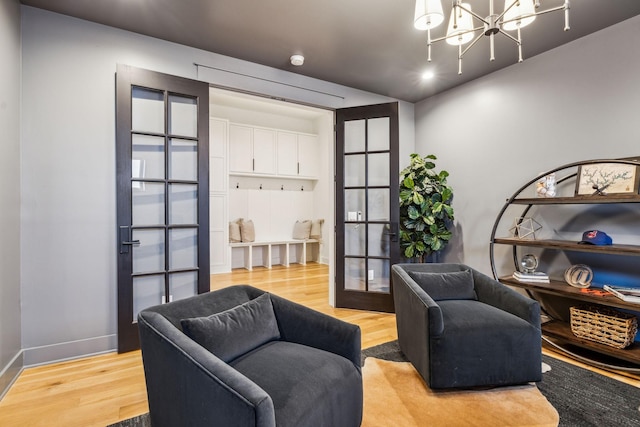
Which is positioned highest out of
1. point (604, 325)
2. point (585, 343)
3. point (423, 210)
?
point (423, 210)

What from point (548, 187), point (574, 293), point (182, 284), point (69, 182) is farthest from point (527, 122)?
point (69, 182)

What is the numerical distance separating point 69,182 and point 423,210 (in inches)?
133

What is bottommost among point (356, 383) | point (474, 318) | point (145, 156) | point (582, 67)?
point (356, 383)

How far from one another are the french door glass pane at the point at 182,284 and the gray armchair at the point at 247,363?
118cm

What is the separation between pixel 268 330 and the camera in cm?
173

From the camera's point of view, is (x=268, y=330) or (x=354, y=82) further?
(x=354, y=82)

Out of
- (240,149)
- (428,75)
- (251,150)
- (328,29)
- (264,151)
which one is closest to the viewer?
(328,29)

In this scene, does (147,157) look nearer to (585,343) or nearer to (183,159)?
(183,159)

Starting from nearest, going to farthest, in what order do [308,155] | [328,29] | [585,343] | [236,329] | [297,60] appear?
[236,329] < [585,343] < [328,29] < [297,60] < [308,155]

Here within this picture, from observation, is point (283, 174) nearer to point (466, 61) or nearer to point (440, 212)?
point (440, 212)

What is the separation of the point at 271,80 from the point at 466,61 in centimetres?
200

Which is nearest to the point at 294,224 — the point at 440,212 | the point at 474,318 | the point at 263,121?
the point at 263,121

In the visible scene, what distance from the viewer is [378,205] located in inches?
146

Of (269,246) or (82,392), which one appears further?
(269,246)
